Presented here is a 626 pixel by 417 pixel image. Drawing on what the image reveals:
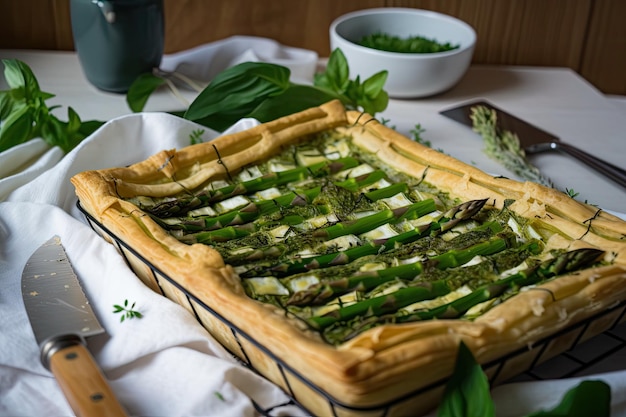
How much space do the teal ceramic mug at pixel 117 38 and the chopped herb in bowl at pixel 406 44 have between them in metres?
0.78

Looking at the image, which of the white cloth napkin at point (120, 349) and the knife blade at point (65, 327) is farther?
the white cloth napkin at point (120, 349)

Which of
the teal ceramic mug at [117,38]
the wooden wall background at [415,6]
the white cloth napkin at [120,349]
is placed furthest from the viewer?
the wooden wall background at [415,6]

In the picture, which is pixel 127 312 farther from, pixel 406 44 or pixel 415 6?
pixel 415 6

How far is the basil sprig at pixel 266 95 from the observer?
238 cm

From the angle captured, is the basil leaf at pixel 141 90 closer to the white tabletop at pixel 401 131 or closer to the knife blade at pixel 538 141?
the white tabletop at pixel 401 131

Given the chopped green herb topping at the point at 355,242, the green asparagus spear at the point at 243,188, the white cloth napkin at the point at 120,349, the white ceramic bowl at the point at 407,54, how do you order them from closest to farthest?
1. the white cloth napkin at the point at 120,349
2. the chopped green herb topping at the point at 355,242
3. the green asparagus spear at the point at 243,188
4. the white ceramic bowl at the point at 407,54

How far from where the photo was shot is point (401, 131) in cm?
261

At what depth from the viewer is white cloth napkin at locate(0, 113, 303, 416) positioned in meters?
1.37

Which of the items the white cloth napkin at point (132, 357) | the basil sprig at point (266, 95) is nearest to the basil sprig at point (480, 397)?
the white cloth napkin at point (132, 357)

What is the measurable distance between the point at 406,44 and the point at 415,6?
493mm

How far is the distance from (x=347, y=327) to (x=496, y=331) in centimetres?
26

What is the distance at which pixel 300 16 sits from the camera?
3289 mm

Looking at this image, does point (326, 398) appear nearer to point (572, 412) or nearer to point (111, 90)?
point (572, 412)

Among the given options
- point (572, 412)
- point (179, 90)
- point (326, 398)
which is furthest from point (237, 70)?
point (572, 412)
